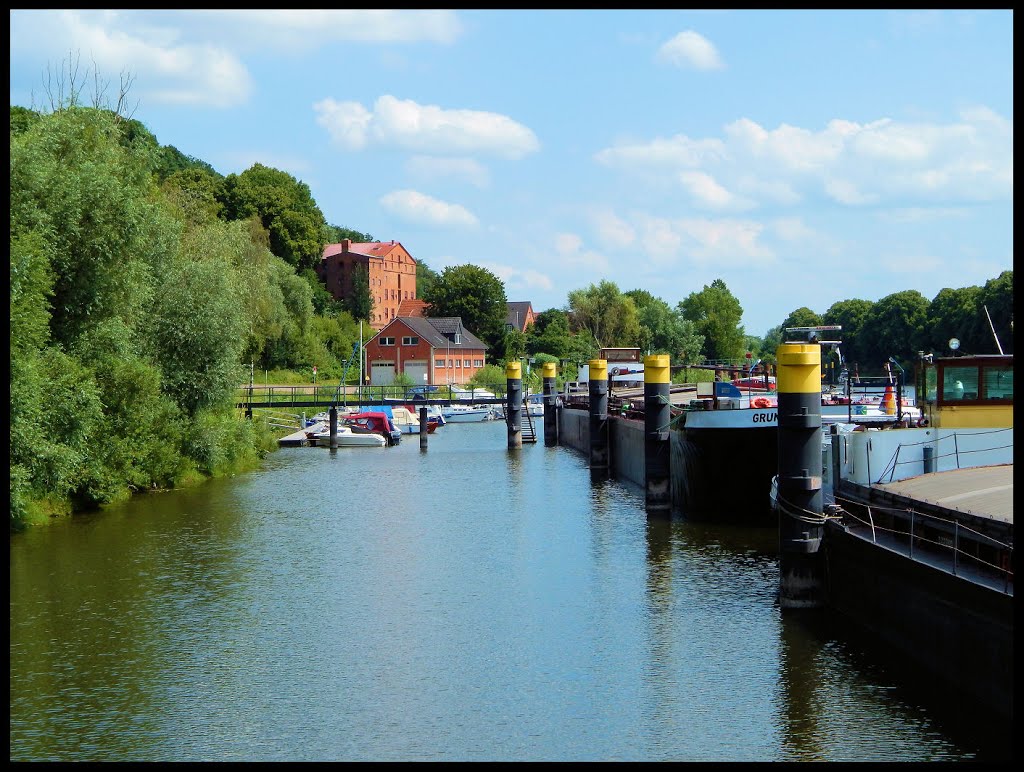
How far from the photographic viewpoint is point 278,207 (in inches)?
3701

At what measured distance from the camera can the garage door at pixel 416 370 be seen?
95938mm

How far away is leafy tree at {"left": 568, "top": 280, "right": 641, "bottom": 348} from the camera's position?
114438 millimetres

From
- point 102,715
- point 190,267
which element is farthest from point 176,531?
point 102,715

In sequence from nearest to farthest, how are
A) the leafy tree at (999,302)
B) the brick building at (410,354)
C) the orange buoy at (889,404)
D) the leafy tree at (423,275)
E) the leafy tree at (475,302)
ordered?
1. the orange buoy at (889,404)
2. the leafy tree at (999,302)
3. the brick building at (410,354)
4. the leafy tree at (475,302)
5. the leafy tree at (423,275)

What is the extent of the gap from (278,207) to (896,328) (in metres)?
59.3

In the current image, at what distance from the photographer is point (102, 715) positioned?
40.5 feet

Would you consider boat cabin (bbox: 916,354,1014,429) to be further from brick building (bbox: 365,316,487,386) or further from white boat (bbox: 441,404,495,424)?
brick building (bbox: 365,316,487,386)

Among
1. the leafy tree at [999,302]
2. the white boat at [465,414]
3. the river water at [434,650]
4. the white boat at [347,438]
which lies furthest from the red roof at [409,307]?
the river water at [434,650]

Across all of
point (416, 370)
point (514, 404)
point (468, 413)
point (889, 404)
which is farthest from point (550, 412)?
point (416, 370)

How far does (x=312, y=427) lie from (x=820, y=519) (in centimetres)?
4177

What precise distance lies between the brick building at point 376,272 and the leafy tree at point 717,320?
115 feet

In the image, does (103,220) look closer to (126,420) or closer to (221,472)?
(126,420)

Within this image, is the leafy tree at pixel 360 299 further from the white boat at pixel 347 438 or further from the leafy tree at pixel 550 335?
the white boat at pixel 347 438

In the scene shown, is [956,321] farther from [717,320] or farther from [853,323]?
[717,320]
